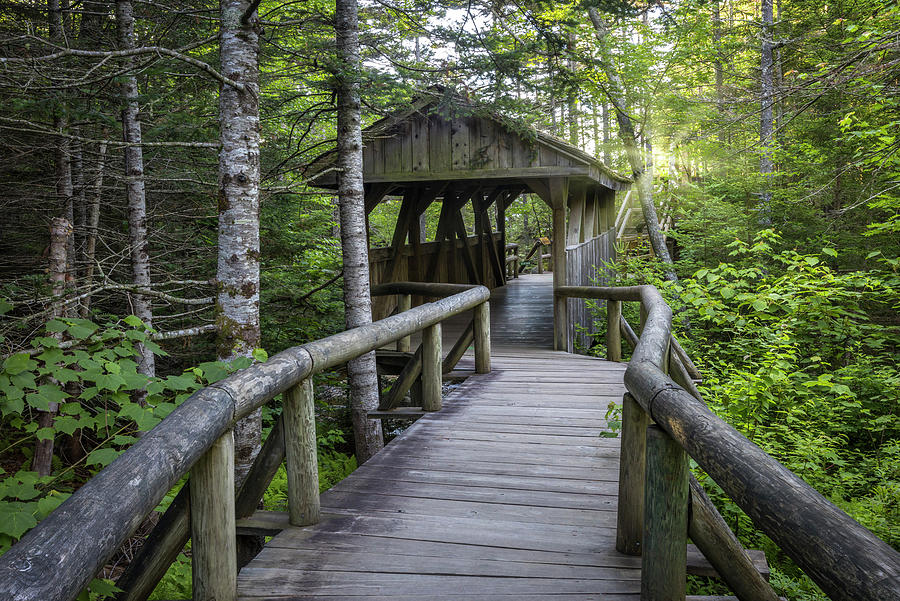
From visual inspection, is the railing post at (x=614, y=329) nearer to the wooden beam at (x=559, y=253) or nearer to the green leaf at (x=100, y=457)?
the wooden beam at (x=559, y=253)

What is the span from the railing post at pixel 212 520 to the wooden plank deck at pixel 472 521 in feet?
0.69

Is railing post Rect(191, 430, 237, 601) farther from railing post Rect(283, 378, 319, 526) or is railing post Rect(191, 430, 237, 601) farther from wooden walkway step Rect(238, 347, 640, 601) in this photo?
railing post Rect(283, 378, 319, 526)

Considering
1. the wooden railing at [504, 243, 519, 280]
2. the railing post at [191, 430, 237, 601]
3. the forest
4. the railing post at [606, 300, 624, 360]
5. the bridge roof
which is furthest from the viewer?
the wooden railing at [504, 243, 519, 280]

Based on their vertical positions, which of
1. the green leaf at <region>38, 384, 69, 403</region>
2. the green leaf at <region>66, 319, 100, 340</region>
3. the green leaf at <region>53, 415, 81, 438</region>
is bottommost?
the green leaf at <region>53, 415, 81, 438</region>

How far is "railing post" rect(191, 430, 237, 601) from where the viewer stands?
221 centimetres

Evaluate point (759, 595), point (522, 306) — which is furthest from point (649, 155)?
point (759, 595)

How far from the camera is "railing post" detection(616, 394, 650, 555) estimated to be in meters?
2.68

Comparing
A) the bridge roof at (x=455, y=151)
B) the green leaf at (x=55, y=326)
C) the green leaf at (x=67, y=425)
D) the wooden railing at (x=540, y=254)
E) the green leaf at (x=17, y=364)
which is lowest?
the green leaf at (x=67, y=425)

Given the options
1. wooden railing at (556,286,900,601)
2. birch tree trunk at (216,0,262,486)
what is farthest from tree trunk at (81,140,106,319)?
wooden railing at (556,286,900,601)

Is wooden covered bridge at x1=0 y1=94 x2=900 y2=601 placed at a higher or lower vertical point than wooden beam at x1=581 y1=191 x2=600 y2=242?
lower

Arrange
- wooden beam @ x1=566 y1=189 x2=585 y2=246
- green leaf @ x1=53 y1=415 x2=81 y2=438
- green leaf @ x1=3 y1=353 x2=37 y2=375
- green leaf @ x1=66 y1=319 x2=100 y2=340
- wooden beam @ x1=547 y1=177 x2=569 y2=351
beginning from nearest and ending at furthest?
green leaf @ x1=53 y1=415 x2=81 y2=438 → green leaf @ x1=3 y1=353 x2=37 y2=375 → green leaf @ x1=66 y1=319 x2=100 y2=340 → wooden beam @ x1=547 y1=177 x2=569 y2=351 → wooden beam @ x1=566 y1=189 x2=585 y2=246

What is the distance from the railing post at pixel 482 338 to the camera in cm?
680

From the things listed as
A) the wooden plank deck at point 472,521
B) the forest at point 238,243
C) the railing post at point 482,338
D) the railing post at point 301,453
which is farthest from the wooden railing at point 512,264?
the railing post at point 301,453

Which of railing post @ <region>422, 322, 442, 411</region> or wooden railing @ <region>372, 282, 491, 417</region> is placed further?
railing post @ <region>422, 322, 442, 411</region>
